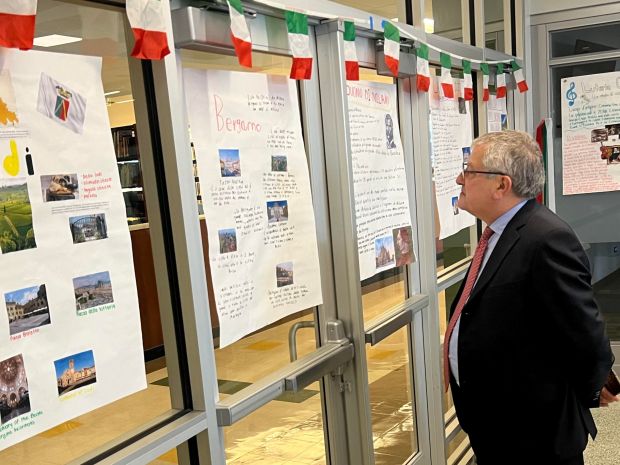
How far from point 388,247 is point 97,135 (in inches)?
58.0

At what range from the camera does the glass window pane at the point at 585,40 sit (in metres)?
4.66

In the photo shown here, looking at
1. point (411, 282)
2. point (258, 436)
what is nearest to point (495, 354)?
point (411, 282)

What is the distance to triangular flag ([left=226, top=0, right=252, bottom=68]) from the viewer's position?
1682 mm

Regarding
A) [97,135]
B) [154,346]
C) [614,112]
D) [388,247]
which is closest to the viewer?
[97,135]

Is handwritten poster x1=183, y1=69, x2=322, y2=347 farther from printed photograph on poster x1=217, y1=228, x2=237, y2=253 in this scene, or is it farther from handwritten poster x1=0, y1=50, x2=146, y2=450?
handwritten poster x1=0, y1=50, x2=146, y2=450

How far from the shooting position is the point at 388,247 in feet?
8.61

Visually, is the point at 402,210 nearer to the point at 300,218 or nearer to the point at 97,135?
the point at 300,218

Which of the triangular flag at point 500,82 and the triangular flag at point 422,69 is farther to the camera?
the triangular flag at point 500,82

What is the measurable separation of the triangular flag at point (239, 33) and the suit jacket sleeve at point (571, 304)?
105cm

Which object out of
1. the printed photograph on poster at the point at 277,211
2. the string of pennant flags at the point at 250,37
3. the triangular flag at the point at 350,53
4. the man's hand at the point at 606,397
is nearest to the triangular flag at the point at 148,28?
the string of pennant flags at the point at 250,37

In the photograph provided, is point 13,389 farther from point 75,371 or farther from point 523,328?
point 523,328

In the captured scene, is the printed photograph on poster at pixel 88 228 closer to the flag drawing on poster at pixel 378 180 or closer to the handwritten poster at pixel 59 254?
the handwritten poster at pixel 59 254

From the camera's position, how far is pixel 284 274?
2.02m

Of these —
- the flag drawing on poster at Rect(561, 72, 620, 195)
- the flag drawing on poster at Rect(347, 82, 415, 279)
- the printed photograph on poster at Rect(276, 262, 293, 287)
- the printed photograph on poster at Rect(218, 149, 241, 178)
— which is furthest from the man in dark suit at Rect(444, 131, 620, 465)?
the flag drawing on poster at Rect(561, 72, 620, 195)
